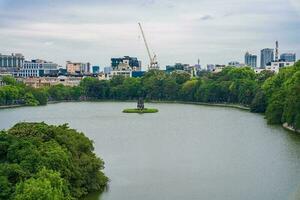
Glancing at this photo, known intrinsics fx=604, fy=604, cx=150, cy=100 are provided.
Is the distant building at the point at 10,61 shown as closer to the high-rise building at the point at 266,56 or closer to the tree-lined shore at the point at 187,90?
the high-rise building at the point at 266,56

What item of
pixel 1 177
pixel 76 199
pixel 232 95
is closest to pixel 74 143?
pixel 76 199

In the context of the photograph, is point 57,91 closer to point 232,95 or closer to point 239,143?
point 232,95

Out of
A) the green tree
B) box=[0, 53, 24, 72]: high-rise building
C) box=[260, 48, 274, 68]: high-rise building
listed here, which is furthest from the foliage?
box=[0, 53, 24, 72]: high-rise building

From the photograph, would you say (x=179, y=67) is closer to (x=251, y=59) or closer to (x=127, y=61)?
(x=127, y=61)

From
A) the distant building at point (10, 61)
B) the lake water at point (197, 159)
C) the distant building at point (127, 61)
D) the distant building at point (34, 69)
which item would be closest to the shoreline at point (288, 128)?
the lake water at point (197, 159)

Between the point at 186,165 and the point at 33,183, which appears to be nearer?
the point at 33,183

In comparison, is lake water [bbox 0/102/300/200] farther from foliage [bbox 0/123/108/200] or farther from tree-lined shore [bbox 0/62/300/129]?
tree-lined shore [bbox 0/62/300/129]

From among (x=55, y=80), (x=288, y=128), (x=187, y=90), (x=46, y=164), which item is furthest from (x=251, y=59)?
(x=46, y=164)
